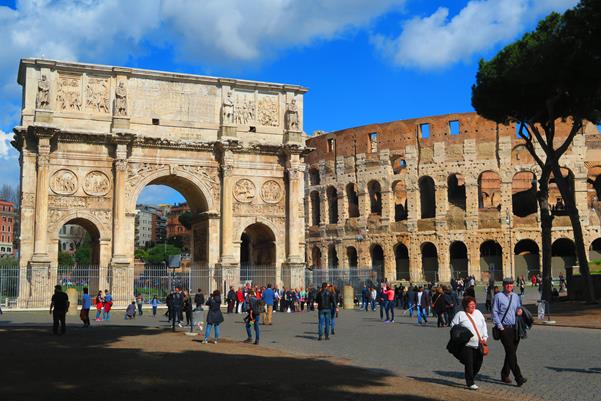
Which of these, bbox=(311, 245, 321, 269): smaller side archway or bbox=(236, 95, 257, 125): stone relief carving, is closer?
bbox=(236, 95, 257, 125): stone relief carving

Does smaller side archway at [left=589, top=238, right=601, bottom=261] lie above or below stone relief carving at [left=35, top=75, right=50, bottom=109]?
below

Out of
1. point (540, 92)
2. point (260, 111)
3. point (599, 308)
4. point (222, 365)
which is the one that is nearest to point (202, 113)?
point (260, 111)

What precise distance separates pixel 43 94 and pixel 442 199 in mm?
28169

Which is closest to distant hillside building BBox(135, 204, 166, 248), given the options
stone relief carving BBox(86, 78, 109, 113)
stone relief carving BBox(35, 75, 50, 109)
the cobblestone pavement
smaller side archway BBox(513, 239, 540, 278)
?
smaller side archway BBox(513, 239, 540, 278)

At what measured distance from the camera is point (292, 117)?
92.9ft

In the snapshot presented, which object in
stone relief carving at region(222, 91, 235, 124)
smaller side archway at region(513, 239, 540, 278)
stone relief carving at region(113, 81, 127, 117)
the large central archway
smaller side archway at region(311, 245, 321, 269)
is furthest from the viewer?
smaller side archway at region(311, 245, 321, 269)

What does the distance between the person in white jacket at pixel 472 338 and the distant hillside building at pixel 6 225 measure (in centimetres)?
9176

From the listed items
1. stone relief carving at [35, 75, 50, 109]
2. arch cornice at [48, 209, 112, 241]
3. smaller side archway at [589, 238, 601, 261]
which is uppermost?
stone relief carving at [35, 75, 50, 109]

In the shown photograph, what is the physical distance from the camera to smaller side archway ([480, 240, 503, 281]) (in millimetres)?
44062

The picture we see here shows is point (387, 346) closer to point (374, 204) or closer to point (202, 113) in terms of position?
point (202, 113)

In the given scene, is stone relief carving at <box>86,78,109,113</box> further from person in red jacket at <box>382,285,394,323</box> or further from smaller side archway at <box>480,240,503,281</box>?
smaller side archway at <box>480,240,503,281</box>

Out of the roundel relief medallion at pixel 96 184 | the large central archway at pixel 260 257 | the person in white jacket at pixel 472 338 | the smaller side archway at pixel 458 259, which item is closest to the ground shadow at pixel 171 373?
the person in white jacket at pixel 472 338

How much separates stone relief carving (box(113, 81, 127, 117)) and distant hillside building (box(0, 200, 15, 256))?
72409 millimetres

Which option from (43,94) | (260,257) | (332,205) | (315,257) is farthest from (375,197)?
(43,94)
